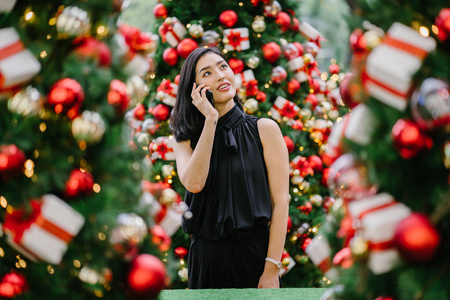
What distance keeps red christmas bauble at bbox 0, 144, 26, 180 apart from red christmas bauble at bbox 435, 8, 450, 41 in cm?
80

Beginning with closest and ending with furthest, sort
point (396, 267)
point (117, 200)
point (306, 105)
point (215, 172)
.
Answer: point (396, 267) → point (117, 200) → point (215, 172) → point (306, 105)

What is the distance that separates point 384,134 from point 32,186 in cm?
66

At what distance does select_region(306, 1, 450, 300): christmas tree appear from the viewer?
0.84 meters

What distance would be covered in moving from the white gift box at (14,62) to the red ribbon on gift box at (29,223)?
232 millimetres

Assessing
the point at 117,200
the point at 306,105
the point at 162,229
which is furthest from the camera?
the point at 306,105

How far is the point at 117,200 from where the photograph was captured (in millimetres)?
982

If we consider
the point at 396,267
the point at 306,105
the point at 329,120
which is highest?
the point at 396,267

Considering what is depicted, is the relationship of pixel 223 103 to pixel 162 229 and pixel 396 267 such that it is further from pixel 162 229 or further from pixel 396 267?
pixel 396 267

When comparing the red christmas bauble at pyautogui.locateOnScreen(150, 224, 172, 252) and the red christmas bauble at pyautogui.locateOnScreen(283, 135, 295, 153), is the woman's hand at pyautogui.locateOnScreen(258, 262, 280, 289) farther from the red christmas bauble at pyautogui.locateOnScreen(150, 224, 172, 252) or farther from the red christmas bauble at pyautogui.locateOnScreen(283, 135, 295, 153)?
the red christmas bauble at pyautogui.locateOnScreen(283, 135, 295, 153)

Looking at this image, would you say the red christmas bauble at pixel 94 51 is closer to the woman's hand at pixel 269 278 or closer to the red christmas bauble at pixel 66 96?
the red christmas bauble at pixel 66 96

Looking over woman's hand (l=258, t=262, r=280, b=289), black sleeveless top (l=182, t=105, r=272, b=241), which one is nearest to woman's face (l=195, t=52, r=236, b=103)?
black sleeveless top (l=182, t=105, r=272, b=241)

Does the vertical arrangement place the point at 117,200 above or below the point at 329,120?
above

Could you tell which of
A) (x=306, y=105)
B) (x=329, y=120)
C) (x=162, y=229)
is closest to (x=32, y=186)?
(x=162, y=229)

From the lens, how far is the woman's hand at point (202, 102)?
2.34 m
